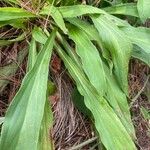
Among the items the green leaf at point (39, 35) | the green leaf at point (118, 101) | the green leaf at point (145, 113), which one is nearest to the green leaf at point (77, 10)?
the green leaf at point (39, 35)

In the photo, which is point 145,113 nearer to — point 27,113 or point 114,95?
point 114,95

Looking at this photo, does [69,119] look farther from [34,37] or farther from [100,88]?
[34,37]

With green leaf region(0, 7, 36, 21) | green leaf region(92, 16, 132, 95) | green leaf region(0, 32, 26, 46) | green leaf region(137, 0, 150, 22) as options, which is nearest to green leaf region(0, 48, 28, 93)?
green leaf region(0, 32, 26, 46)

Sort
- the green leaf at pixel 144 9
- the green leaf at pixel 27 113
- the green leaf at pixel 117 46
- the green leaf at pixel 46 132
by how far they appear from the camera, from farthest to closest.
→ the green leaf at pixel 144 9
the green leaf at pixel 117 46
the green leaf at pixel 46 132
the green leaf at pixel 27 113

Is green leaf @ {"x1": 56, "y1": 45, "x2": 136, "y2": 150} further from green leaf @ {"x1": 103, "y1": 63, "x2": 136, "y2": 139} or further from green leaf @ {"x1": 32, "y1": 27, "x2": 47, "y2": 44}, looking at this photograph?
green leaf @ {"x1": 32, "y1": 27, "x2": 47, "y2": 44}

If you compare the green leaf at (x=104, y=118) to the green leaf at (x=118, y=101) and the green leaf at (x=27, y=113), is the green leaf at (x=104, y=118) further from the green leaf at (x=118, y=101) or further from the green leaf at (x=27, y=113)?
the green leaf at (x=27, y=113)

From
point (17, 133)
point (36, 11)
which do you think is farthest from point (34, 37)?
point (17, 133)
